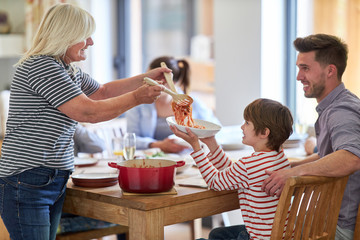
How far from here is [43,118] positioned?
78.7 inches

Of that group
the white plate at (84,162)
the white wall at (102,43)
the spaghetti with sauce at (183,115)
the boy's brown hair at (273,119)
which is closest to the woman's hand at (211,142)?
the spaghetti with sauce at (183,115)

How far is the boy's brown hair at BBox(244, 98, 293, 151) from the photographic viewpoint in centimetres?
200

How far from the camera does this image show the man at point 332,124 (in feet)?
6.27

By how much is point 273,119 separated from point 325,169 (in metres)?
0.25

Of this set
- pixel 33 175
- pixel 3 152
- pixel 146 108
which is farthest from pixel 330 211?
pixel 146 108

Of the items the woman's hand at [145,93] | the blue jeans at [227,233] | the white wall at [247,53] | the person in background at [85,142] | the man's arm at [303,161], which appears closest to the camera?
the woman's hand at [145,93]

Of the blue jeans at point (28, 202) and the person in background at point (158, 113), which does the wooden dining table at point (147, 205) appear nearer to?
the blue jeans at point (28, 202)

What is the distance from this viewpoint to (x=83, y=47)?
6.93 feet

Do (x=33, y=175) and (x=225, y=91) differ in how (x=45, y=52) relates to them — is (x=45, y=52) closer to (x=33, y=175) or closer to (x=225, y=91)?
(x=33, y=175)

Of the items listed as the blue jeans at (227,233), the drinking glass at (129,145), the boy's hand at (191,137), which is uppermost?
the boy's hand at (191,137)

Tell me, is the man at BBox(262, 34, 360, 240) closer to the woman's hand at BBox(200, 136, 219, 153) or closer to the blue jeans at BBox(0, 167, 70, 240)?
the woman's hand at BBox(200, 136, 219, 153)

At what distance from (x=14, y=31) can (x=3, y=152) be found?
14.8ft

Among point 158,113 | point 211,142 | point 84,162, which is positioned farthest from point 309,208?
point 158,113

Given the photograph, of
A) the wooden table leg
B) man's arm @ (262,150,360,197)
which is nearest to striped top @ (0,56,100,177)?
the wooden table leg
